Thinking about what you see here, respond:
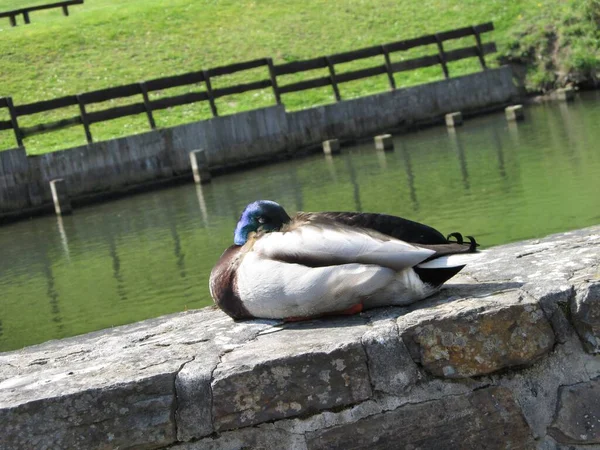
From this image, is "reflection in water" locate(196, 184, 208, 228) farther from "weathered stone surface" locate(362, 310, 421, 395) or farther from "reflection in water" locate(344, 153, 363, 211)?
"weathered stone surface" locate(362, 310, 421, 395)

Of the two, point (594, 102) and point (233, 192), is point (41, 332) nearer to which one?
point (233, 192)

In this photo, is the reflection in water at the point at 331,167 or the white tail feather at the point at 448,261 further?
the reflection in water at the point at 331,167

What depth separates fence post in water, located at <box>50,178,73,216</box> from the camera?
18.3m

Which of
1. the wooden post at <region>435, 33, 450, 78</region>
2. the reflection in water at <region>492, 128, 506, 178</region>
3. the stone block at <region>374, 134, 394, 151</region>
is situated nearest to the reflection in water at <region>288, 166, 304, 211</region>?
the stone block at <region>374, 134, 394, 151</region>

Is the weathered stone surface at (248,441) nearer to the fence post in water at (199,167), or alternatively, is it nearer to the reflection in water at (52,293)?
the reflection in water at (52,293)

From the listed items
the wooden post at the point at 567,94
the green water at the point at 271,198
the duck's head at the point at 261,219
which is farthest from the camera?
the wooden post at the point at 567,94

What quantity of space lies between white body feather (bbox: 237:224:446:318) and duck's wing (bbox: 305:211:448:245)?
103mm

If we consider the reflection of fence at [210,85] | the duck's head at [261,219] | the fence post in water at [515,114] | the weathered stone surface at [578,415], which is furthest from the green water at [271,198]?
the weathered stone surface at [578,415]

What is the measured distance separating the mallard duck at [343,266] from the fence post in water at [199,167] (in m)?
16.2

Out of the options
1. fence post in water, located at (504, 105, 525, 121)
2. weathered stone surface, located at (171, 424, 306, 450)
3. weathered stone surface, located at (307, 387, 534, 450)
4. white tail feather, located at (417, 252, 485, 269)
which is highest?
white tail feather, located at (417, 252, 485, 269)

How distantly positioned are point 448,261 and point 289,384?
2.20 ft

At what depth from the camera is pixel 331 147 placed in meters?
20.9

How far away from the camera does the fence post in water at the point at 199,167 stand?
769 inches

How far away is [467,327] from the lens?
2891 millimetres
